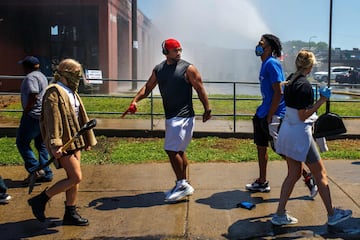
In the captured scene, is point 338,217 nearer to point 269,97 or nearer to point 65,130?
point 269,97

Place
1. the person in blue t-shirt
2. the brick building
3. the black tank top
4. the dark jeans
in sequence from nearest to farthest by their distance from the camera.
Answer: the person in blue t-shirt
the black tank top
the dark jeans
the brick building

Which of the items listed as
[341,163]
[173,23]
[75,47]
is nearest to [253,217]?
[341,163]

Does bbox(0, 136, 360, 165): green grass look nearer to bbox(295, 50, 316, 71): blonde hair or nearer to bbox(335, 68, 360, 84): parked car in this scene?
bbox(295, 50, 316, 71): blonde hair

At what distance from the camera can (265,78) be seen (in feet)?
17.2

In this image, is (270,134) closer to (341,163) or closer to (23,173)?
(341,163)

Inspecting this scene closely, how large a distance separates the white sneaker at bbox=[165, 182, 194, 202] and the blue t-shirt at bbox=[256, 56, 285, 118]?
1192 mm

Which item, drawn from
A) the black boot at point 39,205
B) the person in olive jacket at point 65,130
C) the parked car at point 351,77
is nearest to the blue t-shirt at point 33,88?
the person in olive jacket at point 65,130

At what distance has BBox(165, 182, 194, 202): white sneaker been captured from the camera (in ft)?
17.3

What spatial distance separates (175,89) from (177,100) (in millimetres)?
125

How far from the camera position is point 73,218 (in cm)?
462

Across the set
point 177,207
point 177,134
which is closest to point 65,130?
point 177,134

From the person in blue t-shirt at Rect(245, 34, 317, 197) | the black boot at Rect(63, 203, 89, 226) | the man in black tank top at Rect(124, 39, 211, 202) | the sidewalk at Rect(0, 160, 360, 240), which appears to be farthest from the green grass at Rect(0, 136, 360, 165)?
the black boot at Rect(63, 203, 89, 226)

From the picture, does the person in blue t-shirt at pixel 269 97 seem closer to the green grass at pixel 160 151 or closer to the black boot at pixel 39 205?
the green grass at pixel 160 151

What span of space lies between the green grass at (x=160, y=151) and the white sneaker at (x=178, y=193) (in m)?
1.86
